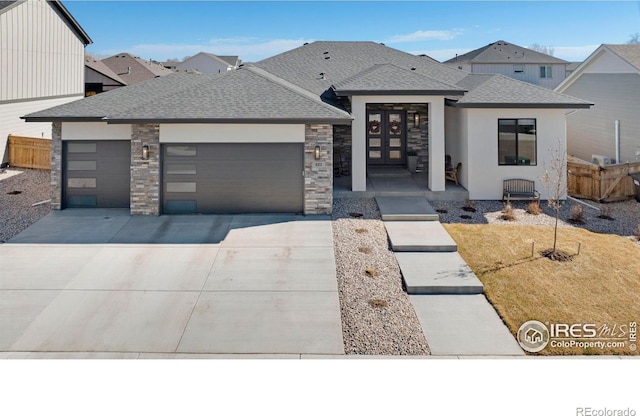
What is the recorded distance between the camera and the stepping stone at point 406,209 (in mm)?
11477

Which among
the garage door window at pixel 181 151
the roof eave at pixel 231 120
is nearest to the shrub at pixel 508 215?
the roof eave at pixel 231 120

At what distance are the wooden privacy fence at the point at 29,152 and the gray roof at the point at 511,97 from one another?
15.5 m

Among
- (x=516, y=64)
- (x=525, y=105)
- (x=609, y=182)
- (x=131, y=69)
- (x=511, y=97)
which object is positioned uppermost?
(x=516, y=64)

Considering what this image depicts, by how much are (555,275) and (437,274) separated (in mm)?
2194

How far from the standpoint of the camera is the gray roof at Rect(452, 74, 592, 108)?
13.1 meters

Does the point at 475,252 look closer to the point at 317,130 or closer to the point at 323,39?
the point at 317,130

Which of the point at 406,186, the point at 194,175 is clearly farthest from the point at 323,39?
the point at 194,175

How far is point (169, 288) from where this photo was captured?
778 centimetres

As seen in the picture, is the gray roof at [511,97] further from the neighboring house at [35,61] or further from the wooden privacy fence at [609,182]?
the neighboring house at [35,61]

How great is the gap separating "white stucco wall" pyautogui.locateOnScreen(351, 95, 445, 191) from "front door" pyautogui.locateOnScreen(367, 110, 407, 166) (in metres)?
3.05

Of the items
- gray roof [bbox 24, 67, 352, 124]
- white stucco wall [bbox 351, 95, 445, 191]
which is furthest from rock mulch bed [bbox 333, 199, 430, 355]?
gray roof [bbox 24, 67, 352, 124]

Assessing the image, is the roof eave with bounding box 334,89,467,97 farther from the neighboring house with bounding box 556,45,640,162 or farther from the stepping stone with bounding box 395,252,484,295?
the neighboring house with bounding box 556,45,640,162

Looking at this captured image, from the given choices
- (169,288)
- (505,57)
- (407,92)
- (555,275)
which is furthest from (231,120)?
(505,57)

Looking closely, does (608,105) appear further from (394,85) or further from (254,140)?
(254,140)
